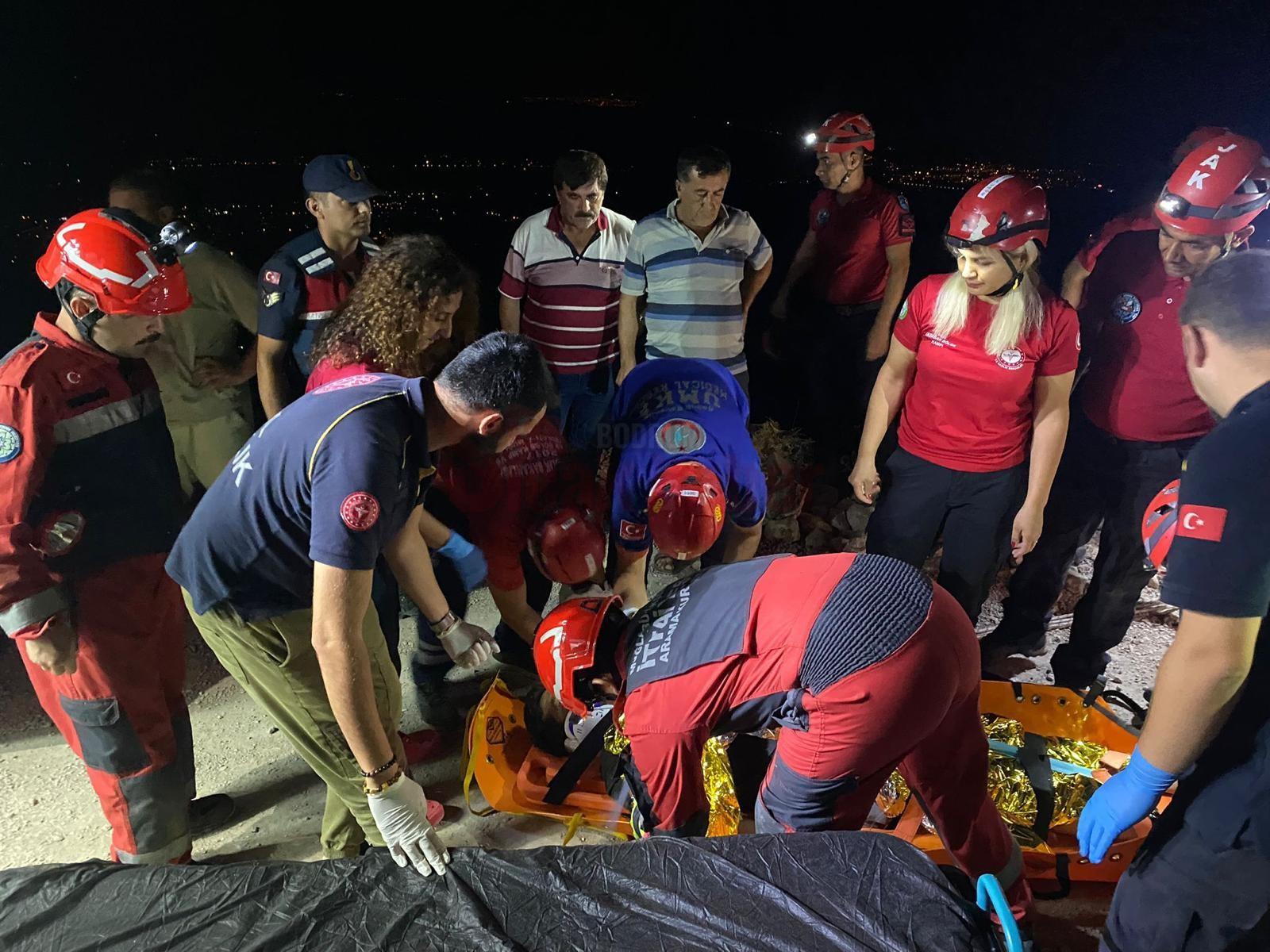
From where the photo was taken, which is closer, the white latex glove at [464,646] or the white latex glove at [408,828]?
the white latex glove at [408,828]

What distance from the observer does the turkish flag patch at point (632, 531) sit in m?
2.73

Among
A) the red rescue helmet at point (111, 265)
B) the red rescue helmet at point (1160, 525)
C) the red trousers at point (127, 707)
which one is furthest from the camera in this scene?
the red trousers at point (127, 707)

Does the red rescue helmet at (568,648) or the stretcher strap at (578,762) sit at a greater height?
the red rescue helmet at (568,648)

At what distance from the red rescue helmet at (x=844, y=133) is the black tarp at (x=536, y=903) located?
3.28 metres

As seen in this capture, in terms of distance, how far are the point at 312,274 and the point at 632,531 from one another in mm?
1642

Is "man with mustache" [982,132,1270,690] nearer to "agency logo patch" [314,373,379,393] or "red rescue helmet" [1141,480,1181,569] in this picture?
"red rescue helmet" [1141,480,1181,569]

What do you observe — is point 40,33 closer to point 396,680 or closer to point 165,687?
point 165,687

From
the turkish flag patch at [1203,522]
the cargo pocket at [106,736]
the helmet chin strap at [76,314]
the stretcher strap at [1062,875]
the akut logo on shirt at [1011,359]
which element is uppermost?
the helmet chin strap at [76,314]

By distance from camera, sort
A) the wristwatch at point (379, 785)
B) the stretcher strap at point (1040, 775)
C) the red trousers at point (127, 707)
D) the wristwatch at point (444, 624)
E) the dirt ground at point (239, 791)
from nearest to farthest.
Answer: the wristwatch at point (379, 785), the red trousers at point (127, 707), the stretcher strap at point (1040, 775), the wristwatch at point (444, 624), the dirt ground at point (239, 791)

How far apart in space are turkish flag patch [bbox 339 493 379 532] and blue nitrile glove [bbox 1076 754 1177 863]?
1852mm

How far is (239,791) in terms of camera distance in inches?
117

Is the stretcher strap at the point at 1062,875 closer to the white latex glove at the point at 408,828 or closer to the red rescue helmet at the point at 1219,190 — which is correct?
the white latex glove at the point at 408,828

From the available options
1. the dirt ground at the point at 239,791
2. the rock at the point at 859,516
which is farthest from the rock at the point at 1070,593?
the rock at the point at 859,516

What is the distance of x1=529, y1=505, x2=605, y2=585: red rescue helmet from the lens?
2691mm
